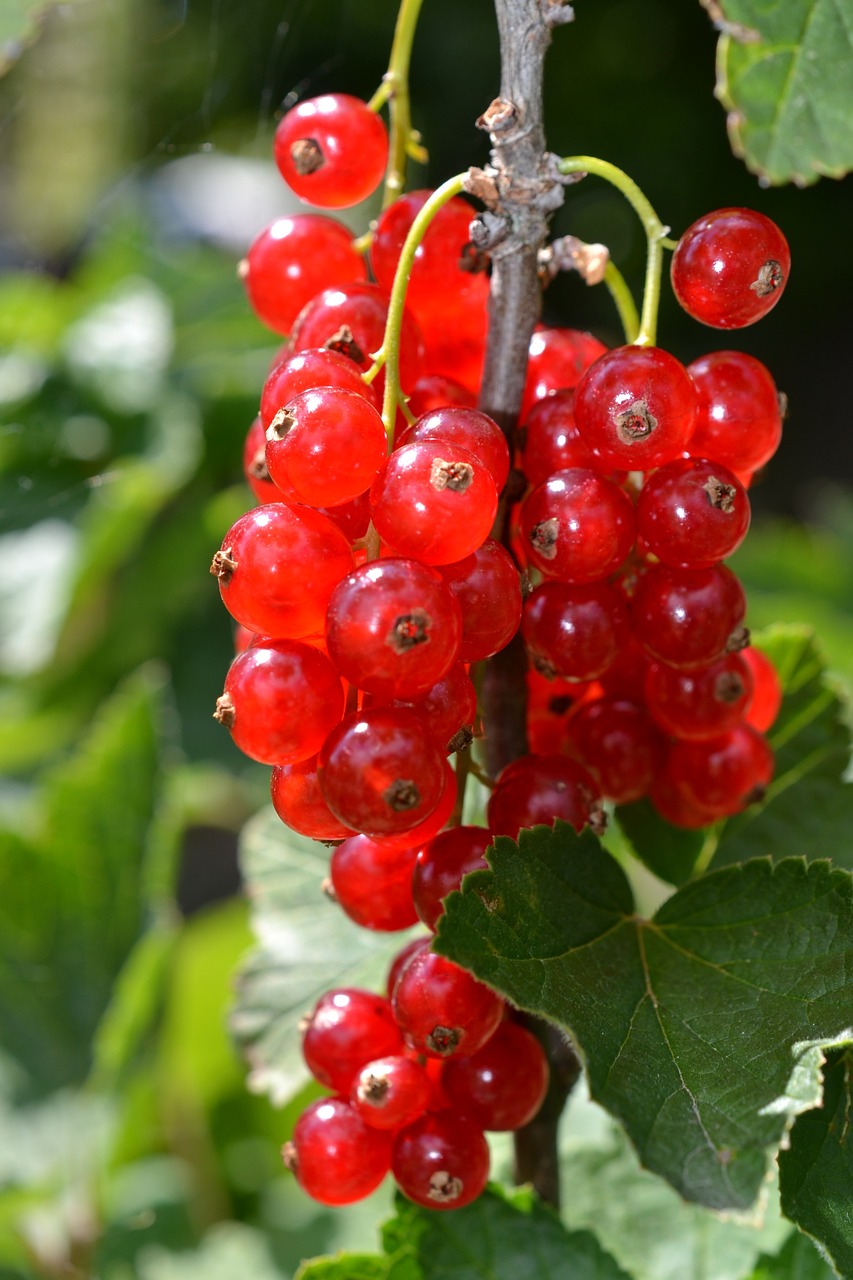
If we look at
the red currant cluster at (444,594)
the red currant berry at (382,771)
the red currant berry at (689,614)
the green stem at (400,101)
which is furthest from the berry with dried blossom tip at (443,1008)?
the green stem at (400,101)

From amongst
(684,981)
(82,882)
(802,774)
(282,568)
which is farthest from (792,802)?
(82,882)

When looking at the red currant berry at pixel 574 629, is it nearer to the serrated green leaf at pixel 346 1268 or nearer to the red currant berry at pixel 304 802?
the red currant berry at pixel 304 802

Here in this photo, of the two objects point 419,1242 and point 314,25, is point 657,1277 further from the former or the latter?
point 314,25

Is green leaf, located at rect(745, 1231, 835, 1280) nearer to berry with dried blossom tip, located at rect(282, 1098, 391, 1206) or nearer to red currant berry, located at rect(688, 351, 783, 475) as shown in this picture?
berry with dried blossom tip, located at rect(282, 1098, 391, 1206)

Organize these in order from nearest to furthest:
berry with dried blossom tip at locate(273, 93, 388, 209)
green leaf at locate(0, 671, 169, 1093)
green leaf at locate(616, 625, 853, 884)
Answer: berry with dried blossom tip at locate(273, 93, 388, 209)
green leaf at locate(616, 625, 853, 884)
green leaf at locate(0, 671, 169, 1093)

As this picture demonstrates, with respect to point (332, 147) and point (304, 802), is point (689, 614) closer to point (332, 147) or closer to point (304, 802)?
point (304, 802)

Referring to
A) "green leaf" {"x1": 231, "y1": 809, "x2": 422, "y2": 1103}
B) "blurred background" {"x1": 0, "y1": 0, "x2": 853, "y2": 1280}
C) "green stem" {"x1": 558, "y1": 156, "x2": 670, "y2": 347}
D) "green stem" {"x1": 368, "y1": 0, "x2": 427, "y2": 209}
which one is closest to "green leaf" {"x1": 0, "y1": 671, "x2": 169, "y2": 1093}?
"blurred background" {"x1": 0, "y1": 0, "x2": 853, "y2": 1280}

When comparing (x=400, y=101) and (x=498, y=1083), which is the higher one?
(x=400, y=101)
